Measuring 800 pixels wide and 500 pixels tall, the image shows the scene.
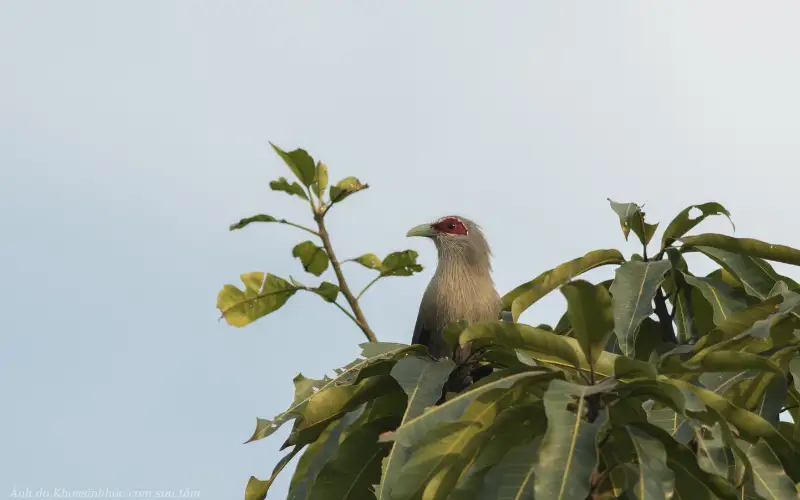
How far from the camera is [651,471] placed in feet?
9.01

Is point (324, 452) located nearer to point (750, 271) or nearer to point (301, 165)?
point (301, 165)

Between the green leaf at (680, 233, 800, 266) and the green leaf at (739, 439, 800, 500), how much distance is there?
1.41 meters

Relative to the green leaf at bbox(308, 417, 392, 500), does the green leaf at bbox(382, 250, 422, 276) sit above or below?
above

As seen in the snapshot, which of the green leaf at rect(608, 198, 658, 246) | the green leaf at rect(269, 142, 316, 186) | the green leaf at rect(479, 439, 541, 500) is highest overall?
the green leaf at rect(269, 142, 316, 186)

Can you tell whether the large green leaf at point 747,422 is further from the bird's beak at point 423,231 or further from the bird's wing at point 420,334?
the bird's beak at point 423,231

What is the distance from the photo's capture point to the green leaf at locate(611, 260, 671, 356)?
3.55 metres

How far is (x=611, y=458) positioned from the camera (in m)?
2.99

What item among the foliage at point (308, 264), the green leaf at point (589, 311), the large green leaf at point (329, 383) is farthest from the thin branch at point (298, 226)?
the green leaf at point (589, 311)

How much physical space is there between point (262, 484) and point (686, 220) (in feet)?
7.40

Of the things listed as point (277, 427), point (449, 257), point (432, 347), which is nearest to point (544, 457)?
point (277, 427)

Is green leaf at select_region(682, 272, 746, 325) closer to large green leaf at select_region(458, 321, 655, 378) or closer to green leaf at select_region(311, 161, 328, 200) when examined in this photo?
large green leaf at select_region(458, 321, 655, 378)

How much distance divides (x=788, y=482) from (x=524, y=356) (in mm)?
867

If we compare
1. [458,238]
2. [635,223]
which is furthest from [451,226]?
[635,223]

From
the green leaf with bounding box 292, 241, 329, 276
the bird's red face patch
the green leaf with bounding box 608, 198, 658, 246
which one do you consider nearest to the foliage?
the green leaf with bounding box 292, 241, 329, 276
